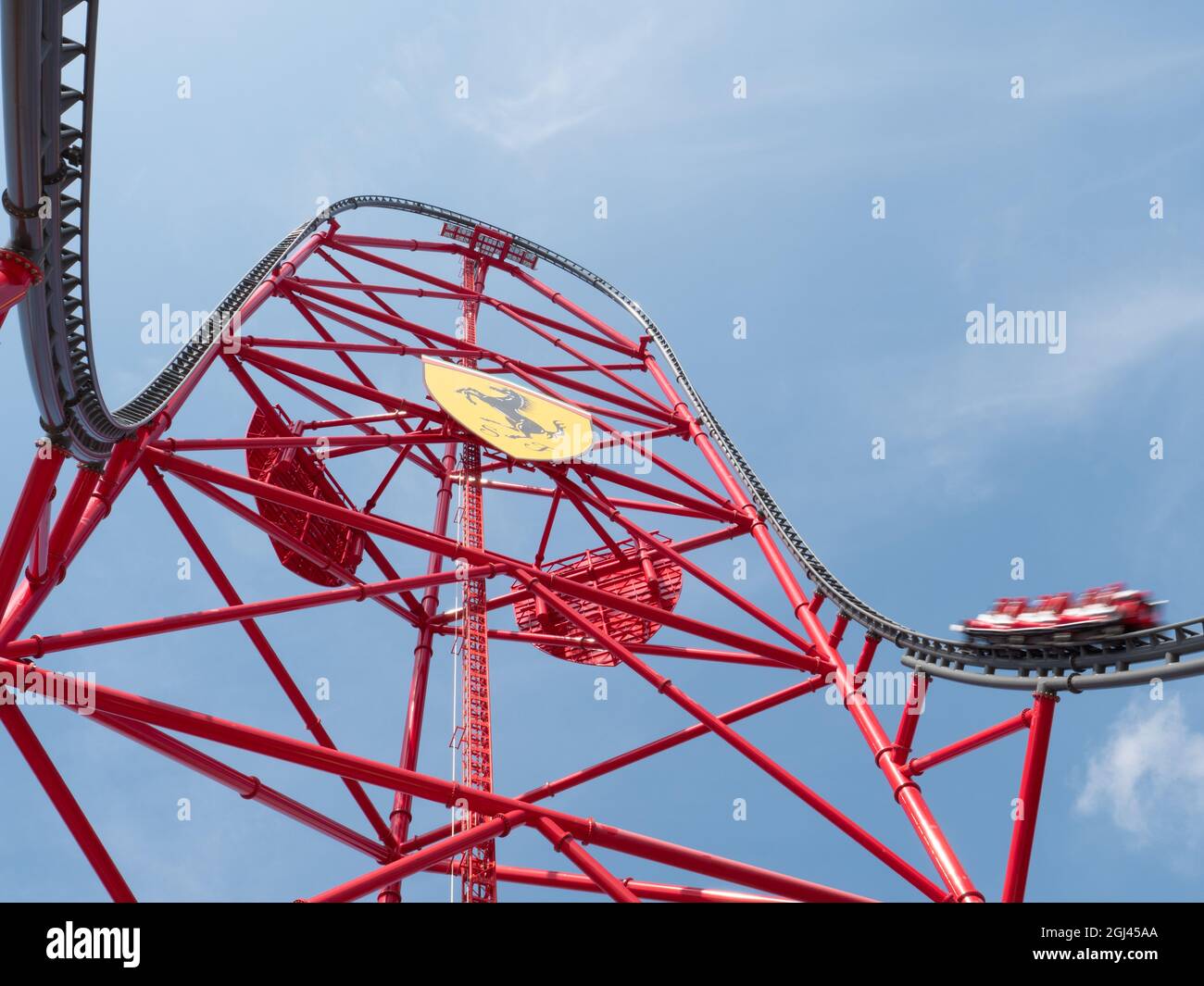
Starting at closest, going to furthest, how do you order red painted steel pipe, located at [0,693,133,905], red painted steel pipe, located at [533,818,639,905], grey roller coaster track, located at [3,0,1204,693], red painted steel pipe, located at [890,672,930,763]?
grey roller coaster track, located at [3,0,1204,693], red painted steel pipe, located at [0,693,133,905], red painted steel pipe, located at [533,818,639,905], red painted steel pipe, located at [890,672,930,763]

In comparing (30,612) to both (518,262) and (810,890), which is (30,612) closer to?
(810,890)

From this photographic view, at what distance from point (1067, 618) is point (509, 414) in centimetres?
866

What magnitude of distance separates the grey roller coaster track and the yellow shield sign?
3098 millimetres

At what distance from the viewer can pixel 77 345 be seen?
9.76m

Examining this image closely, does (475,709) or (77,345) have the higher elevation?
(77,345)

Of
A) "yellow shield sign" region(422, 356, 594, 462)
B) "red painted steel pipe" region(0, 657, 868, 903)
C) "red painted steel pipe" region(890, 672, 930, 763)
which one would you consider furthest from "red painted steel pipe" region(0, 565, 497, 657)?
"red painted steel pipe" region(890, 672, 930, 763)

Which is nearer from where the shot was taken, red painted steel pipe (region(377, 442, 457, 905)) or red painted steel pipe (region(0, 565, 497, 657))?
red painted steel pipe (region(0, 565, 497, 657))

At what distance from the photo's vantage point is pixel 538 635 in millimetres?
16188

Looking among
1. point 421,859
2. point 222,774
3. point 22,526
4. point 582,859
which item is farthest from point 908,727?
point 22,526

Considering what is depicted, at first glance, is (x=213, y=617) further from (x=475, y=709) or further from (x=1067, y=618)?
(x=1067, y=618)

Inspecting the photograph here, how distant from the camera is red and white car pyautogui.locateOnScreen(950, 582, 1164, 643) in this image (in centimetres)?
1019

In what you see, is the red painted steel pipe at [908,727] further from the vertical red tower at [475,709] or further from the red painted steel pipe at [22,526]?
the red painted steel pipe at [22,526]

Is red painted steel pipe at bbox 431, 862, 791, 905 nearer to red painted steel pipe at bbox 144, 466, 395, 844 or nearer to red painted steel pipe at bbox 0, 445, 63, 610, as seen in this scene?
red painted steel pipe at bbox 144, 466, 395, 844
